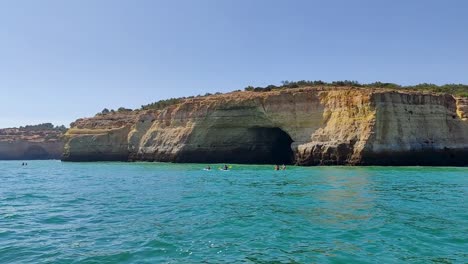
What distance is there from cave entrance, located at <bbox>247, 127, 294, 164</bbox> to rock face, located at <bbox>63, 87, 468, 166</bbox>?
12 centimetres

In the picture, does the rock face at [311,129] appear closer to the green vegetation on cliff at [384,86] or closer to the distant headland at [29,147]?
the green vegetation on cliff at [384,86]

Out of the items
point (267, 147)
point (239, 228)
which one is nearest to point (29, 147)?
point (267, 147)

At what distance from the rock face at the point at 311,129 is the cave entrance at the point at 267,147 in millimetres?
117

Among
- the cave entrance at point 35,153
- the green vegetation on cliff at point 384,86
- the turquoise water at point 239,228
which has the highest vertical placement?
the green vegetation on cliff at point 384,86

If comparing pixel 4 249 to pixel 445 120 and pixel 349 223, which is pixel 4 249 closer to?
pixel 349 223

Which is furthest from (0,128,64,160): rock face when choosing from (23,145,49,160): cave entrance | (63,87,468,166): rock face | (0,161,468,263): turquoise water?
(0,161,468,263): turquoise water

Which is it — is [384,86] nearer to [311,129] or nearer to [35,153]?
[311,129]

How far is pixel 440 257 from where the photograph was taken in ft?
26.5

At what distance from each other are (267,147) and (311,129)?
774 centimetres

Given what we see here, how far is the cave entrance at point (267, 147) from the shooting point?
1992 inches

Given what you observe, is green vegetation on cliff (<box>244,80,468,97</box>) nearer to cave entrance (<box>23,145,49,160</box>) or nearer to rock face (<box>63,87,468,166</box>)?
rock face (<box>63,87,468,166</box>)

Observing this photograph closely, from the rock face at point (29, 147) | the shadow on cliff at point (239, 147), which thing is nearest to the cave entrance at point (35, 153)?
the rock face at point (29, 147)

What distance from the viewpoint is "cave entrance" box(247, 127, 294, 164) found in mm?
50594

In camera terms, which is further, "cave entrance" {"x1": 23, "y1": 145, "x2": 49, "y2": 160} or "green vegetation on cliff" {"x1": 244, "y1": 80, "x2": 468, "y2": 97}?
"cave entrance" {"x1": 23, "y1": 145, "x2": 49, "y2": 160}
